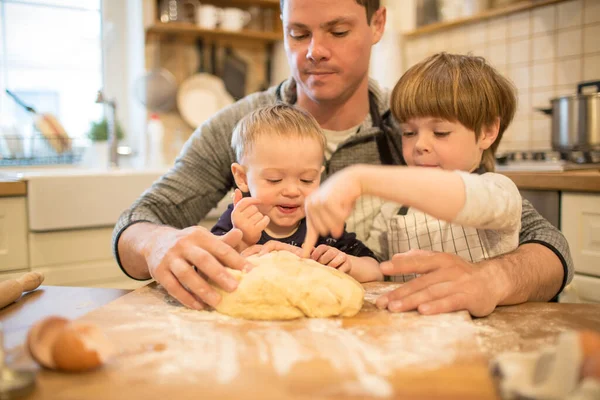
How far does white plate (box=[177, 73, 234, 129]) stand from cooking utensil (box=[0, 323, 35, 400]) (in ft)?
7.72

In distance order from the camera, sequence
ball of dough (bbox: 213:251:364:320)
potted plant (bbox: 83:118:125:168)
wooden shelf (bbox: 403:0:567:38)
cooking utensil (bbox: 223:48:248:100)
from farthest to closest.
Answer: cooking utensil (bbox: 223:48:248:100), potted plant (bbox: 83:118:125:168), wooden shelf (bbox: 403:0:567:38), ball of dough (bbox: 213:251:364:320)

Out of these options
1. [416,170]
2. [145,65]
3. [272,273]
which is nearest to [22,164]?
[145,65]

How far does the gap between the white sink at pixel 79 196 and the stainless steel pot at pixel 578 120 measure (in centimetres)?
154

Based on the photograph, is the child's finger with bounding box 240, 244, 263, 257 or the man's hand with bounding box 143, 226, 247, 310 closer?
the man's hand with bounding box 143, 226, 247, 310

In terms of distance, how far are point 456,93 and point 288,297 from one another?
615mm

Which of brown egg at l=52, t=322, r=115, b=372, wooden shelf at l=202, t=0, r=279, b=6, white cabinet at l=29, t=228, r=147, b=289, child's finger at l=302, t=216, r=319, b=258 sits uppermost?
wooden shelf at l=202, t=0, r=279, b=6

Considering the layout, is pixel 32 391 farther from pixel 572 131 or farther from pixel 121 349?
pixel 572 131

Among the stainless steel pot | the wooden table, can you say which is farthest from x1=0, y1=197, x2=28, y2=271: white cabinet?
the stainless steel pot

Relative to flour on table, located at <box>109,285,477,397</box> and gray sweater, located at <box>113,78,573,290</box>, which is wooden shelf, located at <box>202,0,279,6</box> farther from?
flour on table, located at <box>109,285,477,397</box>

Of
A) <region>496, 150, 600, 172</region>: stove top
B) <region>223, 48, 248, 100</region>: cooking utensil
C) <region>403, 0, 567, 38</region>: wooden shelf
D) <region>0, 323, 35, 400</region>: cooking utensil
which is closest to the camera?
<region>0, 323, 35, 400</region>: cooking utensil

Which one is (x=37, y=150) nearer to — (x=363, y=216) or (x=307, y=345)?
(x=363, y=216)

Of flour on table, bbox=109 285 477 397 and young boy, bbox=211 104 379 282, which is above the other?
young boy, bbox=211 104 379 282

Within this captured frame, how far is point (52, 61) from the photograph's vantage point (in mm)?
2742

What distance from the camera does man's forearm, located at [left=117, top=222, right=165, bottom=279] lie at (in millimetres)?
1122
